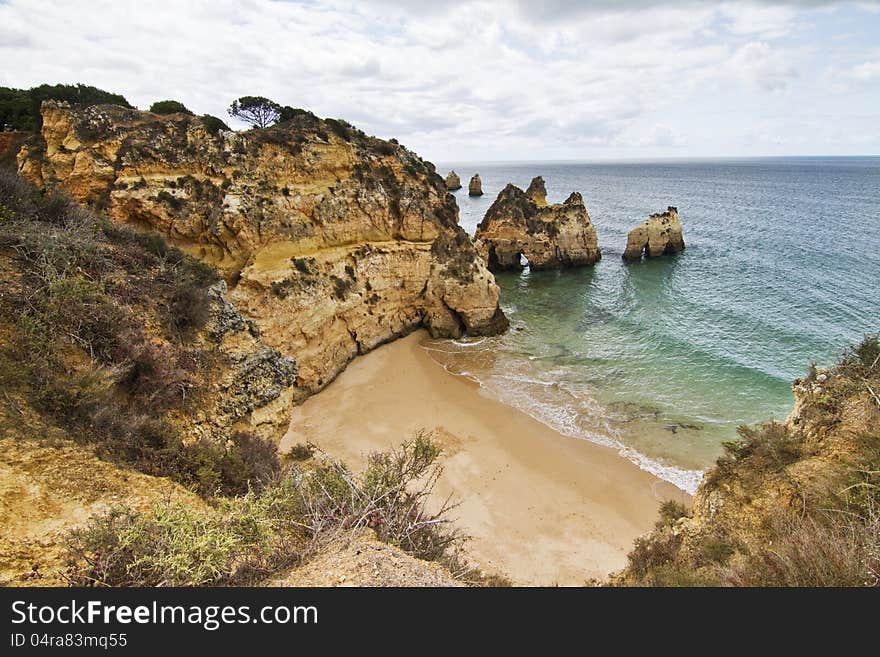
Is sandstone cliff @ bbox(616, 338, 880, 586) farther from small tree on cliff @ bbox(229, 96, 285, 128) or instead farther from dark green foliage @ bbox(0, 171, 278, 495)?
small tree on cliff @ bbox(229, 96, 285, 128)

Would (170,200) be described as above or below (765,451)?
above

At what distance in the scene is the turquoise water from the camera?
1819 centimetres

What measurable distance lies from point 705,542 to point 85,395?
422 inches

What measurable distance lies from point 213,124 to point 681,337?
28.5m

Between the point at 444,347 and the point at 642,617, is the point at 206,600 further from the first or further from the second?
the point at 444,347

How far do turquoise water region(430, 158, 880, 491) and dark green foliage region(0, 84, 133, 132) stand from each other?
2149 cm

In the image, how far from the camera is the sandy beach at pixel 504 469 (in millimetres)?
12141

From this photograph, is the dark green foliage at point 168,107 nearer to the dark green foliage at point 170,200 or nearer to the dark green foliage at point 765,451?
the dark green foliage at point 170,200

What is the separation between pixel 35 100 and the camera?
20031mm

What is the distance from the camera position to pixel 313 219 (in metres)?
21.4

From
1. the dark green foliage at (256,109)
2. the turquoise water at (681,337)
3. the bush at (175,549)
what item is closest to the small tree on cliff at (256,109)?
the dark green foliage at (256,109)

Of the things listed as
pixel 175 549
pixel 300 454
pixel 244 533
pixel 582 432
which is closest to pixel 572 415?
pixel 582 432

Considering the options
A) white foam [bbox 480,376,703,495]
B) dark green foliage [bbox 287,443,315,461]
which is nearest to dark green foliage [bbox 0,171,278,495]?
dark green foliage [bbox 287,443,315,461]

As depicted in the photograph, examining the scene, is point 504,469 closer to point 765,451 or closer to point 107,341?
point 765,451
